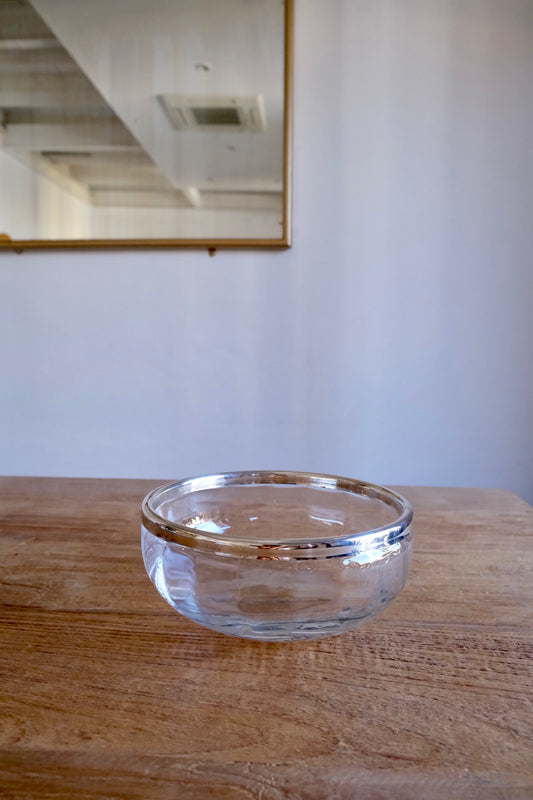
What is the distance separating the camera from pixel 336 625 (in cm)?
35

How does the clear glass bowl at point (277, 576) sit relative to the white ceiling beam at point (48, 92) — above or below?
below

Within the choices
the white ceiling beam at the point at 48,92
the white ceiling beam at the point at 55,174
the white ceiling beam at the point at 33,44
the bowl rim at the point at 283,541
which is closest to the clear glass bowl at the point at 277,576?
the bowl rim at the point at 283,541

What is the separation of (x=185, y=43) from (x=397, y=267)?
90 centimetres

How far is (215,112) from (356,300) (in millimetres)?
684

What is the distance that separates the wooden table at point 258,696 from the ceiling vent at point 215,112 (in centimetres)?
143

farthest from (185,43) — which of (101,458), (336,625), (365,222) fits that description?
(336,625)

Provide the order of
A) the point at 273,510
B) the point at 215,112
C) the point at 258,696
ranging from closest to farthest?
the point at 258,696 → the point at 273,510 → the point at 215,112

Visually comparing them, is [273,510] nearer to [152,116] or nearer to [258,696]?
[258,696]

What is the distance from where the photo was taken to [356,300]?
1.61 metres

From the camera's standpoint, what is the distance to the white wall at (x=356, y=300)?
1559 millimetres

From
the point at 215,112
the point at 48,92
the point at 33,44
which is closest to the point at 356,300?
the point at 215,112

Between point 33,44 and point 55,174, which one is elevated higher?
point 33,44

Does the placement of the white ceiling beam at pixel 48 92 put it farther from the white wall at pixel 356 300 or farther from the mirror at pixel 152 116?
the white wall at pixel 356 300

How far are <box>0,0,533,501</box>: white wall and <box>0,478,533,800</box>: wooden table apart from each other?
1.13m
